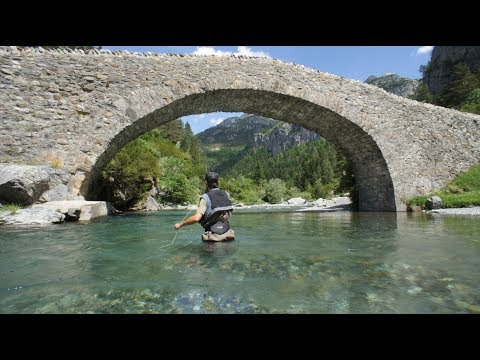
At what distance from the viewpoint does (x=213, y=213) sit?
553cm

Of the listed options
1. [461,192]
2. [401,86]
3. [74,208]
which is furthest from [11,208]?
[401,86]

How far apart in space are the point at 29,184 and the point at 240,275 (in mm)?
6956

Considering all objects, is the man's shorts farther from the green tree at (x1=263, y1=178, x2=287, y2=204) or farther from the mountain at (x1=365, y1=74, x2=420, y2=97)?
the mountain at (x1=365, y1=74, x2=420, y2=97)

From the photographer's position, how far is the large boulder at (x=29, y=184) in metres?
8.51

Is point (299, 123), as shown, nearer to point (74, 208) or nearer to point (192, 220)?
point (74, 208)

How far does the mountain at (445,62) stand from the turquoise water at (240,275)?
166 ft

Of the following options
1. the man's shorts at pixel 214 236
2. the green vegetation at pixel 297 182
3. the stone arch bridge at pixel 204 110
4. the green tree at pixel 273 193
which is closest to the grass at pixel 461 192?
the stone arch bridge at pixel 204 110

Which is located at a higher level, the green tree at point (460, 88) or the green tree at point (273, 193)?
the green tree at point (460, 88)

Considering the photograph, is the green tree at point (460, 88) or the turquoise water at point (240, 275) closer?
the turquoise water at point (240, 275)

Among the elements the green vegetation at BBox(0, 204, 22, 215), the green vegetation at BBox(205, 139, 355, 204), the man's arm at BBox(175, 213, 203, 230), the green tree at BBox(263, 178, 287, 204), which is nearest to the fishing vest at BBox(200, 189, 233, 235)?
the man's arm at BBox(175, 213, 203, 230)

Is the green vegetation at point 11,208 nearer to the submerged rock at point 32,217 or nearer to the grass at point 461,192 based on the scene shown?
the submerged rock at point 32,217

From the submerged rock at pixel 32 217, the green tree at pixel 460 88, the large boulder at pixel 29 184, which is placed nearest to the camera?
the submerged rock at pixel 32 217

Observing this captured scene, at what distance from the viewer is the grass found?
13.6 metres
